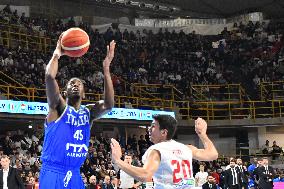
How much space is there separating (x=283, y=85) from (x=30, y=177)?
19216mm

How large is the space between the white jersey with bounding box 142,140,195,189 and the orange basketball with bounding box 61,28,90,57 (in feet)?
4.93

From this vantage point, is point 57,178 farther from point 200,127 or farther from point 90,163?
point 90,163

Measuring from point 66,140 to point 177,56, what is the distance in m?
29.9

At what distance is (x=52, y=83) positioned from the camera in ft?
17.9

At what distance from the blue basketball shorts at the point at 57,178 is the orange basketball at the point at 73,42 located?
125 centimetres

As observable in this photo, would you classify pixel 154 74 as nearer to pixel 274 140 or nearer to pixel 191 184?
pixel 274 140

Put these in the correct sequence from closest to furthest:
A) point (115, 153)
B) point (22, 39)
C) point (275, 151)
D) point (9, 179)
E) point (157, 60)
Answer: point (115, 153), point (9, 179), point (275, 151), point (22, 39), point (157, 60)

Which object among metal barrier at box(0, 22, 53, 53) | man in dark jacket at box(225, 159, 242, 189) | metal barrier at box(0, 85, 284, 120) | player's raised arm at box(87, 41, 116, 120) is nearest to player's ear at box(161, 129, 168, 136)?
player's raised arm at box(87, 41, 116, 120)

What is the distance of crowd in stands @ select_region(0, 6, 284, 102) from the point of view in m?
28.9

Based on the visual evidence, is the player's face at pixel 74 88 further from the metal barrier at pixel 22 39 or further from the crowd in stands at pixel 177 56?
the metal barrier at pixel 22 39

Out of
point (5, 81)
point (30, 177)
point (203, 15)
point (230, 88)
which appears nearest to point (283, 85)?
point (230, 88)

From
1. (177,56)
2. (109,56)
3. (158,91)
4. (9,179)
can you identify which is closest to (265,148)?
(158,91)

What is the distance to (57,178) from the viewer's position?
5.60 metres

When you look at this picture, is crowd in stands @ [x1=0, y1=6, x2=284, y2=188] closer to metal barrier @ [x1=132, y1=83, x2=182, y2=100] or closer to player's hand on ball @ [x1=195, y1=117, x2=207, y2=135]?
metal barrier @ [x1=132, y1=83, x2=182, y2=100]
